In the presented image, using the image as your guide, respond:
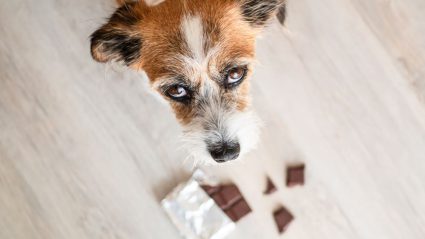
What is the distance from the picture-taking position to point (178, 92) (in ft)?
4.30

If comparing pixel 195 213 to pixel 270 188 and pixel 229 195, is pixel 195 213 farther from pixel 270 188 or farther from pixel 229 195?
pixel 270 188

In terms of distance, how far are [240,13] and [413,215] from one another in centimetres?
113

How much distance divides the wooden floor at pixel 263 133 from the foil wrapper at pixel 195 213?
5cm

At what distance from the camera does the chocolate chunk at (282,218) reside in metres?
1.73

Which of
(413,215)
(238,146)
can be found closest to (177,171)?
(238,146)

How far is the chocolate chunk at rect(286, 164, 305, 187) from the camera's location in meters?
1.73

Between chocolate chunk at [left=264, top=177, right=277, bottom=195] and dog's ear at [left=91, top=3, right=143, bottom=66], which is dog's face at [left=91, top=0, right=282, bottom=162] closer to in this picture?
dog's ear at [left=91, top=3, right=143, bottom=66]

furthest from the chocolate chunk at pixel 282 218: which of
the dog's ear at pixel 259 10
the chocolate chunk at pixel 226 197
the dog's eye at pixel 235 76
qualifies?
the dog's ear at pixel 259 10

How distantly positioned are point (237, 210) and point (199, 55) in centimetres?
76

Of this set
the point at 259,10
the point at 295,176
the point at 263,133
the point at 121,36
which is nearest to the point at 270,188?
the point at 295,176

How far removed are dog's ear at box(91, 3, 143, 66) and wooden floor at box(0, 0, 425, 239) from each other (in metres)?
0.40

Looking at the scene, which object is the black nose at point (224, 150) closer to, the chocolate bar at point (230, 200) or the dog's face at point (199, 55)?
the dog's face at point (199, 55)

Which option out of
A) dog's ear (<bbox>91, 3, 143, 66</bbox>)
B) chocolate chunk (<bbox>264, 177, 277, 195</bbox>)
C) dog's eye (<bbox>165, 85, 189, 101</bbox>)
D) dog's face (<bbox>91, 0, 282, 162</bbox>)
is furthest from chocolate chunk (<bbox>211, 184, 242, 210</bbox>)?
dog's ear (<bbox>91, 3, 143, 66</bbox>)

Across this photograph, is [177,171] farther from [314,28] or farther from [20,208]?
[314,28]
